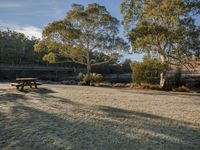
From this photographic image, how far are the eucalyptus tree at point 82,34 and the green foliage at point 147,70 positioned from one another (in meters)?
4.29

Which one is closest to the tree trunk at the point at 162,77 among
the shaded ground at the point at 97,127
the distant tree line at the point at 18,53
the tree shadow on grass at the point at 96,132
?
the shaded ground at the point at 97,127

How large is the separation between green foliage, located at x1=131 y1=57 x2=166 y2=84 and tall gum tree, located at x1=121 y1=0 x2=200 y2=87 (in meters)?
0.49

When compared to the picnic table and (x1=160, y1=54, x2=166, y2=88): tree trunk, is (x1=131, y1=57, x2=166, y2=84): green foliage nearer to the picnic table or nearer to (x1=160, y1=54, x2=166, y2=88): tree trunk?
(x1=160, y1=54, x2=166, y2=88): tree trunk

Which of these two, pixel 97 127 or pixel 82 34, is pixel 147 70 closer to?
pixel 82 34

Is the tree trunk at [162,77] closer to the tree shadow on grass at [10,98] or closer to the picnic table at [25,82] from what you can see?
the picnic table at [25,82]

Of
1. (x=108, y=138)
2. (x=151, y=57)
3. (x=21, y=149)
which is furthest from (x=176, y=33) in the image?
(x=21, y=149)

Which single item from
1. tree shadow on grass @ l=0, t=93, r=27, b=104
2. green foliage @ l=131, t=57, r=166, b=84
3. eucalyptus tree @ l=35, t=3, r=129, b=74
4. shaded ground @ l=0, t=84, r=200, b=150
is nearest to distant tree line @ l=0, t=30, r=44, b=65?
eucalyptus tree @ l=35, t=3, r=129, b=74

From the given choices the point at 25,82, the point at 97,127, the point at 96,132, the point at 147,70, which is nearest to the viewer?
the point at 96,132

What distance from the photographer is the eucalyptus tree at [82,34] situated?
2598 cm

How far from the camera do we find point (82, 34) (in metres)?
26.8

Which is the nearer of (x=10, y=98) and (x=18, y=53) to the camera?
(x=10, y=98)

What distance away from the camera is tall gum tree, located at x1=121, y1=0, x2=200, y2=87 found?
1953 cm

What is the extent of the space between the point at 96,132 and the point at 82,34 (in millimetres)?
20301

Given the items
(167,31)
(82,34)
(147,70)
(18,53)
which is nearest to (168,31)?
(167,31)
